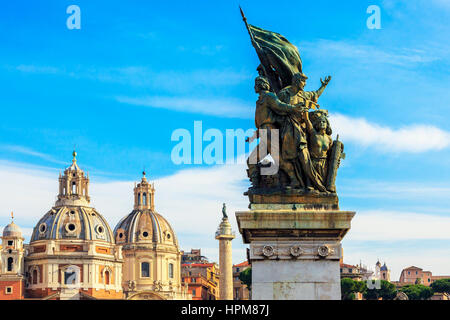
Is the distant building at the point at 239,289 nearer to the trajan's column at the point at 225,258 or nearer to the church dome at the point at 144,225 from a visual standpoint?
the church dome at the point at 144,225

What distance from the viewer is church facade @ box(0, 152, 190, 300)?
160 m

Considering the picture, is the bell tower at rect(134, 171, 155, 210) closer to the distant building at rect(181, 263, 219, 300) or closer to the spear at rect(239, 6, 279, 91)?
the distant building at rect(181, 263, 219, 300)

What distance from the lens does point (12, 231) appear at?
523 ft

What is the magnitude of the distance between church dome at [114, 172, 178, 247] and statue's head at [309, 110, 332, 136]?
16724cm

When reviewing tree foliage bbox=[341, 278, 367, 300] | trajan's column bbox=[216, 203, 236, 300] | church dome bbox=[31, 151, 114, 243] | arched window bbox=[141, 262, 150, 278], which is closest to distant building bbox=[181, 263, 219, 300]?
arched window bbox=[141, 262, 150, 278]

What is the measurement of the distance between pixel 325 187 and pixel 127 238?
17181 cm

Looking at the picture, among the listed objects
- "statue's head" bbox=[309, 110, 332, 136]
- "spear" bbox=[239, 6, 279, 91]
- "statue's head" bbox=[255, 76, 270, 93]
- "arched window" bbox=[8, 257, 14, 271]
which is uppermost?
"arched window" bbox=[8, 257, 14, 271]

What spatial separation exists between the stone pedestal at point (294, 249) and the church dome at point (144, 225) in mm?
167619

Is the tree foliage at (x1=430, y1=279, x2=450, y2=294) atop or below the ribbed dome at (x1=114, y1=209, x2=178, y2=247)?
below

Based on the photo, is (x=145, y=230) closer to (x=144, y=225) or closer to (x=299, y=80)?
(x=144, y=225)

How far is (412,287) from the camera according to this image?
162m

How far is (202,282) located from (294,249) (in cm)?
17705

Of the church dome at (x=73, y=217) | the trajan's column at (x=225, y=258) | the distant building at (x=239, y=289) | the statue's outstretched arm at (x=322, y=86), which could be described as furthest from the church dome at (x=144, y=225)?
the statue's outstretched arm at (x=322, y=86)
